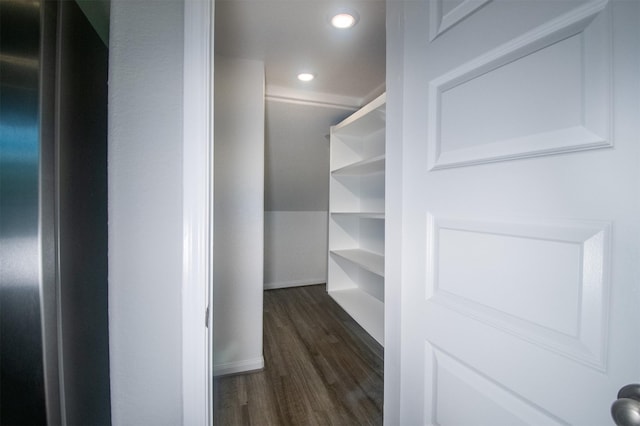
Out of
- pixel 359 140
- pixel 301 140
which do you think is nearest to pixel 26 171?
pixel 359 140

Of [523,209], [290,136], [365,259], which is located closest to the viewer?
[523,209]

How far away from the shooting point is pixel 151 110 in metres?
0.68

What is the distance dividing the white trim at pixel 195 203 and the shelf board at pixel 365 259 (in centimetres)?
121

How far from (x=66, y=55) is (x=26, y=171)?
0.31 m

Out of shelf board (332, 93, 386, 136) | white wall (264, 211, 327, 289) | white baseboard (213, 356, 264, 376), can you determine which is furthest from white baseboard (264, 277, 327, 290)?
shelf board (332, 93, 386, 136)

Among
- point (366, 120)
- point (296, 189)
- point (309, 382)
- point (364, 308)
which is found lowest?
point (309, 382)

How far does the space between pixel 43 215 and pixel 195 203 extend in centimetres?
31

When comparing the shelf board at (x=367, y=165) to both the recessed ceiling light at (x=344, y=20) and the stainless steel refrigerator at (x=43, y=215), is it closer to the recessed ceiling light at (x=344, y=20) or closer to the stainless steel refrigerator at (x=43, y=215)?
the recessed ceiling light at (x=344, y=20)

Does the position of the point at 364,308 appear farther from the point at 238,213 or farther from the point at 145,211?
the point at 145,211

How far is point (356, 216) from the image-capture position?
7.48 ft

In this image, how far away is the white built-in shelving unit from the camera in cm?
209

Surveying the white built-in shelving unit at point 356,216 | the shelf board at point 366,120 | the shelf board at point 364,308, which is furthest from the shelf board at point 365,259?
the shelf board at point 366,120

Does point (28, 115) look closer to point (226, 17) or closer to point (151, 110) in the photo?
point (151, 110)

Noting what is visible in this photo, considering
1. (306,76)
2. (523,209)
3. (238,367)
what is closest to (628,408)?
(523,209)
